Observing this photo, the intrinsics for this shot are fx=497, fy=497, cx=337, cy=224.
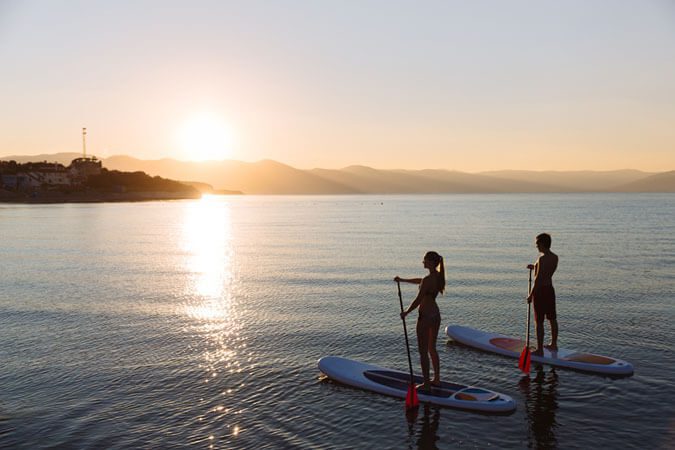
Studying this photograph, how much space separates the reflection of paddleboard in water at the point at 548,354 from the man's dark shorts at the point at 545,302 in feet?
3.85

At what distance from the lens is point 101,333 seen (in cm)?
1742

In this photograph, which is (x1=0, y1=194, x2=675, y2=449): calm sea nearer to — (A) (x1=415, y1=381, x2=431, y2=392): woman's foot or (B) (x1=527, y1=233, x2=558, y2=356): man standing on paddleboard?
(A) (x1=415, y1=381, x2=431, y2=392): woman's foot

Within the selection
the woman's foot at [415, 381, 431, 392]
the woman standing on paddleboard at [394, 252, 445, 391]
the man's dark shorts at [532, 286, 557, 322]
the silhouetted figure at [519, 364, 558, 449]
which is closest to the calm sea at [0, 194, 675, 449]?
the silhouetted figure at [519, 364, 558, 449]

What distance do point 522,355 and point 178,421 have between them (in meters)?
8.71

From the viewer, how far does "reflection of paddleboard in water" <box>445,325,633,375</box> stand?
509 inches

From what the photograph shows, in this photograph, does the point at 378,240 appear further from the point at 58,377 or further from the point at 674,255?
the point at 58,377

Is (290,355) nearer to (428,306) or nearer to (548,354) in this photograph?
(428,306)

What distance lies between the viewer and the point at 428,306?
1081 cm

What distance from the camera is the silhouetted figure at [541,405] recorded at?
9672 mm

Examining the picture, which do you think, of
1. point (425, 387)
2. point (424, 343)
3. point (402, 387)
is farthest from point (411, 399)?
point (424, 343)

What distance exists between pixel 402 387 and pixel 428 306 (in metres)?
2.37

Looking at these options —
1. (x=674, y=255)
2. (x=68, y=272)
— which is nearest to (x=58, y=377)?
(x=68, y=272)

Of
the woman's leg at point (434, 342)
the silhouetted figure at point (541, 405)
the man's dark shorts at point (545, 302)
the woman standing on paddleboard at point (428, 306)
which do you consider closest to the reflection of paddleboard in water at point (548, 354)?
the silhouetted figure at point (541, 405)

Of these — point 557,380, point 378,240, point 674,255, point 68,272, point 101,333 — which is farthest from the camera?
point 378,240
